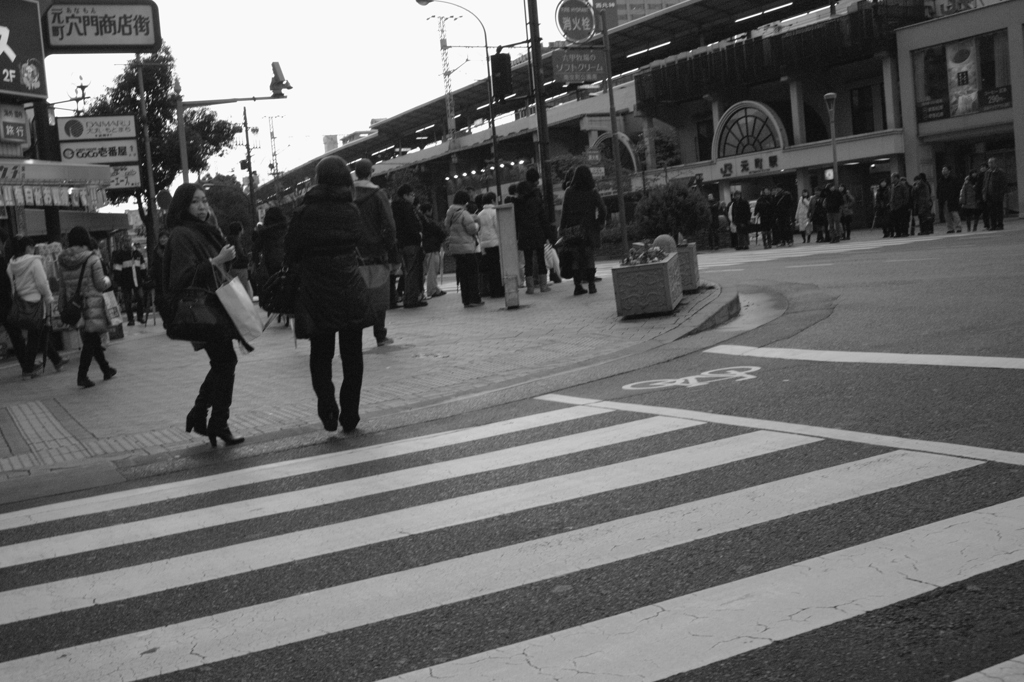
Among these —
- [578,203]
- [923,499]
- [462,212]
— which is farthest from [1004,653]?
[462,212]

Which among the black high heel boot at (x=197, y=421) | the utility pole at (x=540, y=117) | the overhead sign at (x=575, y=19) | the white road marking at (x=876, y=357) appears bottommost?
the white road marking at (x=876, y=357)

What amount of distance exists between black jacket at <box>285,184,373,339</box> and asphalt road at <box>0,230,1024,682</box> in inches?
34.1

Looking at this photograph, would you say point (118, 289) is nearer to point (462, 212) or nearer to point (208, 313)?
point (462, 212)

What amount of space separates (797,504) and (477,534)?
1.37m

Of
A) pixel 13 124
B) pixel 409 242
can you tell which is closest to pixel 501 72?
pixel 409 242

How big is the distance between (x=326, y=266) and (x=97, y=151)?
24.1 metres

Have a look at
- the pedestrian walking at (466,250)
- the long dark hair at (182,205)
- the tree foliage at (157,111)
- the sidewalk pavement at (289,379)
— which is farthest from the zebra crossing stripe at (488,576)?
the tree foliage at (157,111)

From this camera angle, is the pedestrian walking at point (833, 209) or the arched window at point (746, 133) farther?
the arched window at point (746, 133)

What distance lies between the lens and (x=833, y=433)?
6055mm

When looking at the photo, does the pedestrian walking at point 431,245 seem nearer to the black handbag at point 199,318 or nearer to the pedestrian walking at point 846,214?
the black handbag at point 199,318

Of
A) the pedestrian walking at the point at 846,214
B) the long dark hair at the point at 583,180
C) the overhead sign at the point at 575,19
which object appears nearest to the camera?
the long dark hair at the point at 583,180

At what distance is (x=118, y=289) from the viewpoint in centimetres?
2658

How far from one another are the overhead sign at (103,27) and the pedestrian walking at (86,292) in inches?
351

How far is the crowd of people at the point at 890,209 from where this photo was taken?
27.4 metres
